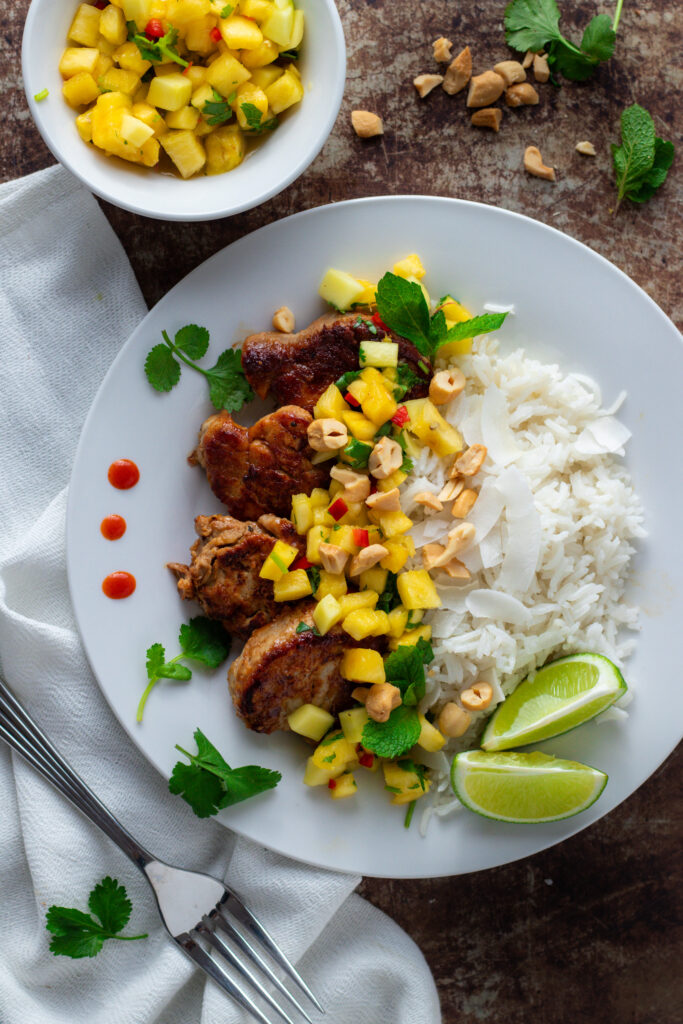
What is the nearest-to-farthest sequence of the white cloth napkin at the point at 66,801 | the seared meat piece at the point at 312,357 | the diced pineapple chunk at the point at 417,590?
the diced pineapple chunk at the point at 417,590 → the seared meat piece at the point at 312,357 → the white cloth napkin at the point at 66,801

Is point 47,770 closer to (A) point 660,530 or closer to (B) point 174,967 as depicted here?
(B) point 174,967

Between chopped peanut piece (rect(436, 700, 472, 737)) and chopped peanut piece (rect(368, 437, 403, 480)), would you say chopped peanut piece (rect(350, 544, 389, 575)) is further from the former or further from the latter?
chopped peanut piece (rect(436, 700, 472, 737))

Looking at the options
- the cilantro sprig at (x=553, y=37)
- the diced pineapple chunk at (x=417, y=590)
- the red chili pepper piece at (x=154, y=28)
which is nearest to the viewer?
the red chili pepper piece at (x=154, y=28)

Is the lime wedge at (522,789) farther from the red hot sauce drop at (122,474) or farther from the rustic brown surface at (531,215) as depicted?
the red hot sauce drop at (122,474)

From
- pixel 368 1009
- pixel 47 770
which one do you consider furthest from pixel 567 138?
pixel 368 1009

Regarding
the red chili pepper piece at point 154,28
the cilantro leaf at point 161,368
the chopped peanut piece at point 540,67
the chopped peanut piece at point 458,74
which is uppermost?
the red chili pepper piece at point 154,28

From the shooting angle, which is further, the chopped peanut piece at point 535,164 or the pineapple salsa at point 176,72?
the chopped peanut piece at point 535,164

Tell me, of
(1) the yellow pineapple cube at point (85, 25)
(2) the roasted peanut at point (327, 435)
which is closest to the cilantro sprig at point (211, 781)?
(2) the roasted peanut at point (327, 435)
